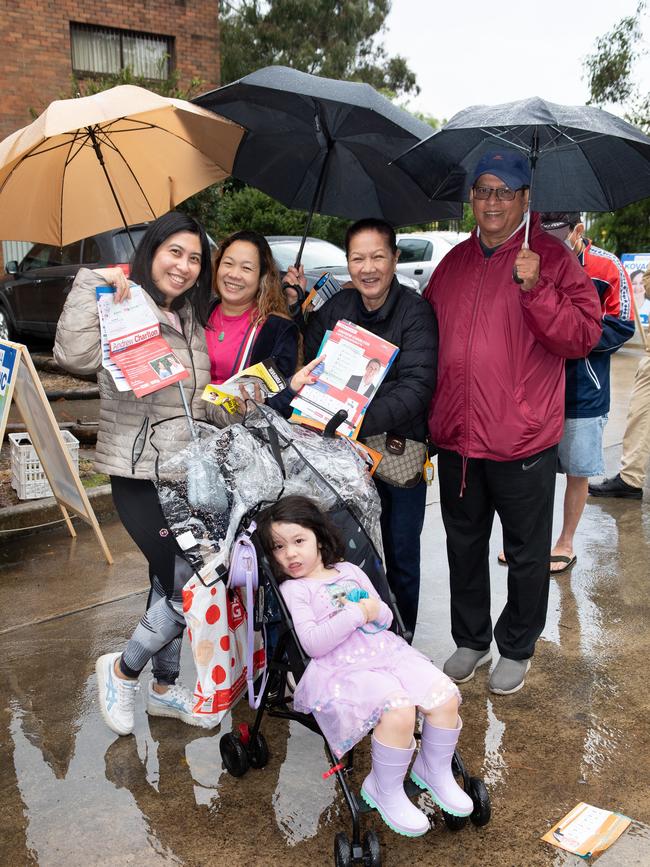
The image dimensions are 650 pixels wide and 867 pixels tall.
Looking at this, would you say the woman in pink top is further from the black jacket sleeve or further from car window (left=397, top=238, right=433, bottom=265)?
car window (left=397, top=238, right=433, bottom=265)

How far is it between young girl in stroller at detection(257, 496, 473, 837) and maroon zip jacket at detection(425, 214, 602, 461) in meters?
0.80

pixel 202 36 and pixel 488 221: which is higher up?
pixel 202 36

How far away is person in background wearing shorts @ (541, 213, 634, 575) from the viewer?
4285 millimetres

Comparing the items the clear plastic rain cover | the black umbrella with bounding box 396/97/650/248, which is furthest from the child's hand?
the black umbrella with bounding box 396/97/650/248

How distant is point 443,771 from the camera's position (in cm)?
263

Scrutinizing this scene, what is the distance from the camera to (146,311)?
10.0 feet

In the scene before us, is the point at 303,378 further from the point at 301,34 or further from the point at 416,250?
the point at 301,34

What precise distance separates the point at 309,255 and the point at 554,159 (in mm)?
8717

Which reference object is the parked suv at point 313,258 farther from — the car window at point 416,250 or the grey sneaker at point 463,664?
the grey sneaker at point 463,664

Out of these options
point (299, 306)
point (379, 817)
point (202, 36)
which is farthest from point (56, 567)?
point (202, 36)

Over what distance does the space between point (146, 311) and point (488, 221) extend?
53.2 inches

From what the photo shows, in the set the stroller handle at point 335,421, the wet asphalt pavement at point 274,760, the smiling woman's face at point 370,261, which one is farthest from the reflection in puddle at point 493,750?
the smiling woman's face at point 370,261

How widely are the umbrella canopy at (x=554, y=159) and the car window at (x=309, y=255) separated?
7.99 m

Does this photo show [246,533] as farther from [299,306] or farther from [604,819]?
[604,819]
